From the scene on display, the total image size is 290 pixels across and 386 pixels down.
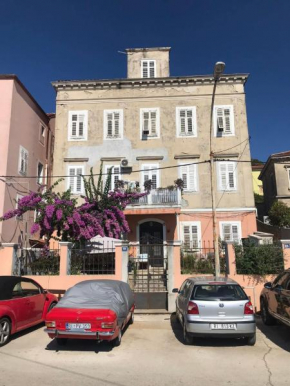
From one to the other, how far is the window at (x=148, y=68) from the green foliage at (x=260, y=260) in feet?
52.2

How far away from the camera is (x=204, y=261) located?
45.3ft

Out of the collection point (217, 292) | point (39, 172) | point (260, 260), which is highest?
point (39, 172)

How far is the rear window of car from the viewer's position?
7355 millimetres

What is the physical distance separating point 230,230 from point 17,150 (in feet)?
47.5

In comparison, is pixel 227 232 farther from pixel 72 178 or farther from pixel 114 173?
pixel 72 178

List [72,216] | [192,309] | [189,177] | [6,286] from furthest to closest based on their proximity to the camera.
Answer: [189,177] → [72,216] → [6,286] → [192,309]

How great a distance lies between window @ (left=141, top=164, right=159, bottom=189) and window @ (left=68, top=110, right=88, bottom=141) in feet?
15.2

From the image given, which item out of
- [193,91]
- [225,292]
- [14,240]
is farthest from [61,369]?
[193,91]

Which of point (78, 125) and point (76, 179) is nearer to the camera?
point (76, 179)

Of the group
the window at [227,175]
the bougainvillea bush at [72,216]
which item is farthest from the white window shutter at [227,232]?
the bougainvillea bush at [72,216]

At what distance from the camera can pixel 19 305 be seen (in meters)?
8.01

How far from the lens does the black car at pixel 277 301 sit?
7552mm

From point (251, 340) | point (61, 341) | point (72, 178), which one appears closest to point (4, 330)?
point (61, 341)

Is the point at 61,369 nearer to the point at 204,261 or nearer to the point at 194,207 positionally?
the point at 204,261
